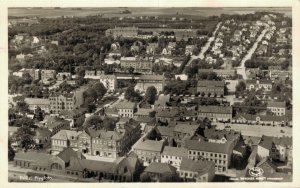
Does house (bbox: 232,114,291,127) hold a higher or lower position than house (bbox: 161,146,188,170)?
higher

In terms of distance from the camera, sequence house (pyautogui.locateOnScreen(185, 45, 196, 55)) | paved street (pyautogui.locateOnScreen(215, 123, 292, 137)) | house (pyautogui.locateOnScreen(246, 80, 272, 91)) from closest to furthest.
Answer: paved street (pyautogui.locateOnScreen(215, 123, 292, 137)) → house (pyautogui.locateOnScreen(246, 80, 272, 91)) → house (pyautogui.locateOnScreen(185, 45, 196, 55))

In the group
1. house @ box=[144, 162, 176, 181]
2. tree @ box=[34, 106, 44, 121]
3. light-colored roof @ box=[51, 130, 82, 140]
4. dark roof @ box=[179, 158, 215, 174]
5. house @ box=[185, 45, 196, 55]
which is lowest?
house @ box=[144, 162, 176, 181]

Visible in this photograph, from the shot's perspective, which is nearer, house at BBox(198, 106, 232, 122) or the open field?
the open field

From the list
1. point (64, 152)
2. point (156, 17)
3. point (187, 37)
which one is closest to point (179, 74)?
point (187, 37)

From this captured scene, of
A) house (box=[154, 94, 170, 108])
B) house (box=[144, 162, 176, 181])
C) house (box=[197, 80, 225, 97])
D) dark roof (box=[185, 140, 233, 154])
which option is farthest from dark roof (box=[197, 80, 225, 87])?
house (box=[144, 162, 176, 181])

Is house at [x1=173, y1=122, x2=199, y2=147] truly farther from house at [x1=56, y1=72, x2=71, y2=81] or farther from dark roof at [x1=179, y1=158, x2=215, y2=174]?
house at [x1=56, y1=72, x2=71, y2=81]

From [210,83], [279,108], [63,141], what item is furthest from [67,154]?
[279,108]

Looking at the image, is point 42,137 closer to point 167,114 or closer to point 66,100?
point 66,100
